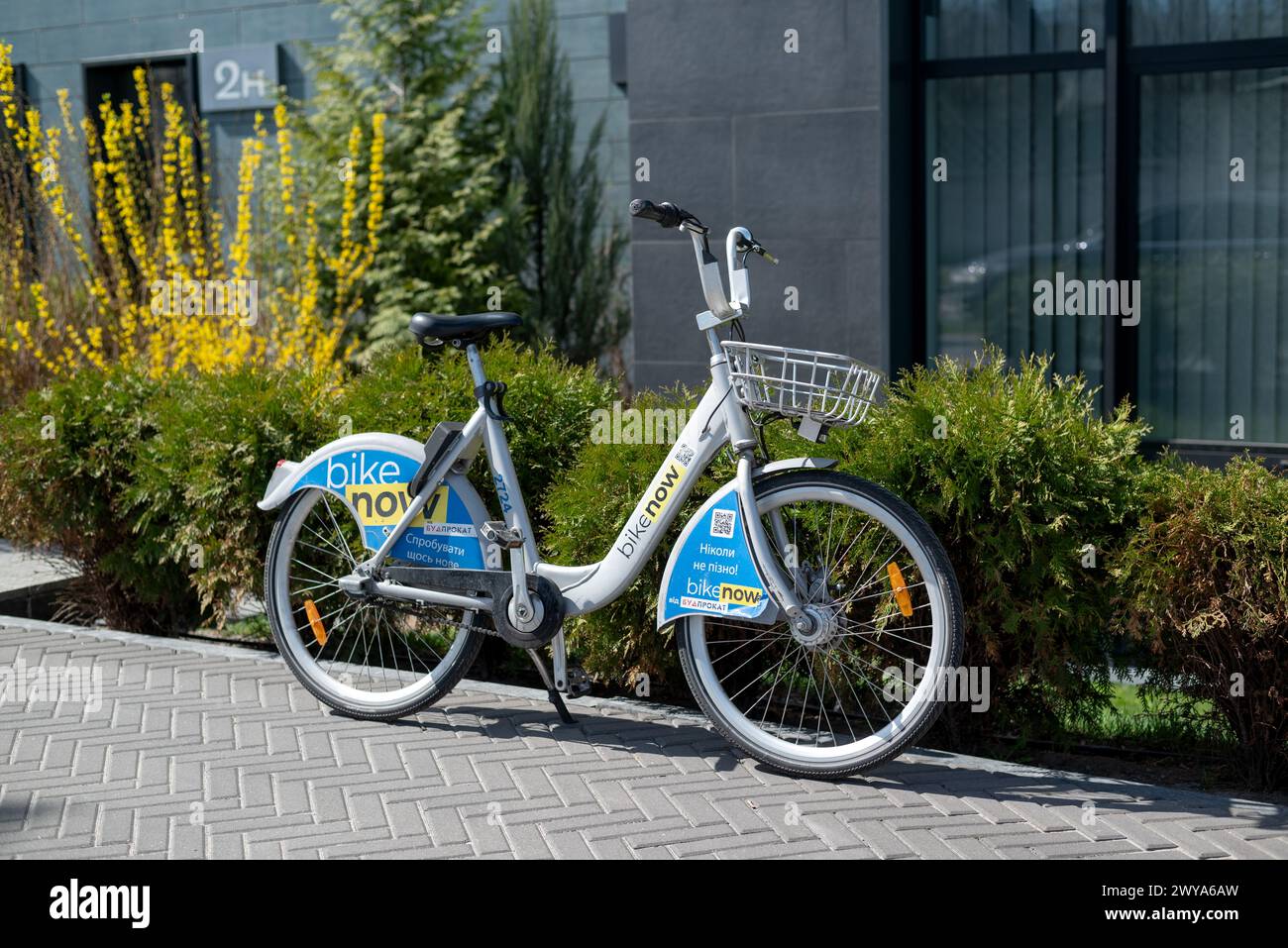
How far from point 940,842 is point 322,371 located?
3.46 metres

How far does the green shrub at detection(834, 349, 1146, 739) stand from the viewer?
4.53 meters

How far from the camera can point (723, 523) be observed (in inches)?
178

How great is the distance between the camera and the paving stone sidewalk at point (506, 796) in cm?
397

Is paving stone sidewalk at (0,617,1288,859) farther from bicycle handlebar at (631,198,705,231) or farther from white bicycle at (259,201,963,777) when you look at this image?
bicycle handlebar at (631,198,705,231)

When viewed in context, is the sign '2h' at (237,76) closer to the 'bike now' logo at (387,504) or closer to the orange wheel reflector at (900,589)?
the 'bike now' logo at (387,504)

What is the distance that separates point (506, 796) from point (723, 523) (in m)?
1.03

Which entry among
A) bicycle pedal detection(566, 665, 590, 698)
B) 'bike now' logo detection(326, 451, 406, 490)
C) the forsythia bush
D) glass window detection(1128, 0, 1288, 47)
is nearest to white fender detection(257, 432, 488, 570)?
'bike now' logo detection(326, 451, 406, 490)

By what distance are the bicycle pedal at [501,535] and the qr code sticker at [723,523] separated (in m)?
0.71

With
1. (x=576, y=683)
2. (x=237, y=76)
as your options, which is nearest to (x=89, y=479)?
(x=576, y=683)

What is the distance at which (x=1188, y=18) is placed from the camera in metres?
7.48

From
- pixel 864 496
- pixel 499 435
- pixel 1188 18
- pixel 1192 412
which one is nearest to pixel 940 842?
pixel 864 496

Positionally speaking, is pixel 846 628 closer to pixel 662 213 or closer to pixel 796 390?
pixel 796 390
